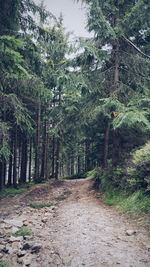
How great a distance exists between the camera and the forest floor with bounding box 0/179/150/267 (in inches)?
172

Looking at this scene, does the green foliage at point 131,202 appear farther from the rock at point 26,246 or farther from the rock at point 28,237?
the rock at point 26,246

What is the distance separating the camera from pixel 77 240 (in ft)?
17.6

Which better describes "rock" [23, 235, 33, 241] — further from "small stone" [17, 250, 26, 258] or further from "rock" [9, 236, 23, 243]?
"small stone" [17, 250, 26, 258]

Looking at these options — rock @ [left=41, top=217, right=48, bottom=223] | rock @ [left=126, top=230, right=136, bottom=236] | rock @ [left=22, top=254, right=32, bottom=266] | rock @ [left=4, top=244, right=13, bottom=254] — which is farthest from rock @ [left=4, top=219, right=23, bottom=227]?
rock @ [left=126, top=230, right=136, bottom=236]

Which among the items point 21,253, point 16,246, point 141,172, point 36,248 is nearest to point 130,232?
point 141,172

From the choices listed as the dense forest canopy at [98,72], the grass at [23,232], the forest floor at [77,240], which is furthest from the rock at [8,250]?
the dense forest canopy at [98,72]

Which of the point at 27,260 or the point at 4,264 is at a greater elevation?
the point at 4,264

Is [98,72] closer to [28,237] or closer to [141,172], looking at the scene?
[141,172]

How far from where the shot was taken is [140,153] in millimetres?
7953

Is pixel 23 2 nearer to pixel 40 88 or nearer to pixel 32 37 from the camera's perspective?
pixel 32 37

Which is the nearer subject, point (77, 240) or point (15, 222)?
point (77, 240)

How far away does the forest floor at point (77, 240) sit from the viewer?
438 cm

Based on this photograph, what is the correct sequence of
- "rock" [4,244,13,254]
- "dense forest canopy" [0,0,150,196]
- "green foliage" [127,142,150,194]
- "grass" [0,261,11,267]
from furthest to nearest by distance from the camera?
"dense forest canopy" [0,0,150,196] → "green foliage" [127,142,150,194] → "rock" [4,244,13,254] → "grass" [0,261,11,267]

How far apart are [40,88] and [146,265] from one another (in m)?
8.64
